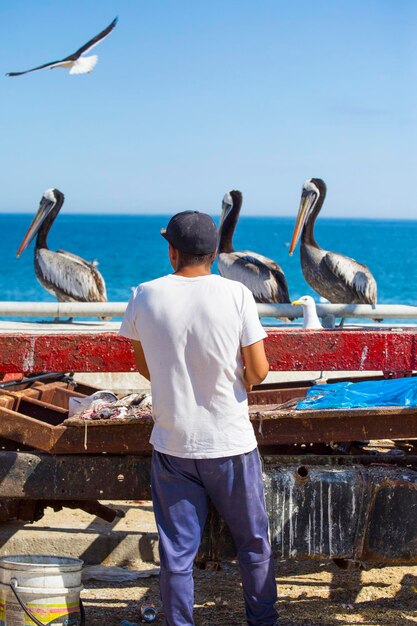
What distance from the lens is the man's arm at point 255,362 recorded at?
12.0ft

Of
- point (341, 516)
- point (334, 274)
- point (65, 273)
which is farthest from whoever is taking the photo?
point (65, 273)

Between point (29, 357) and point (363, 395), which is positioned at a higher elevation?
point (29, 357)

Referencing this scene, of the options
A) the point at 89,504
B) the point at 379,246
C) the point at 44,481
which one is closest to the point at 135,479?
the point at 44,481

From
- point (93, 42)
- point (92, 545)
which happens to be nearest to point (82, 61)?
point (93, 42)

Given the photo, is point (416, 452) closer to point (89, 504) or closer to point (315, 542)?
point (315, 542)

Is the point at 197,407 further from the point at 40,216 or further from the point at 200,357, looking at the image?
the point at 40,216

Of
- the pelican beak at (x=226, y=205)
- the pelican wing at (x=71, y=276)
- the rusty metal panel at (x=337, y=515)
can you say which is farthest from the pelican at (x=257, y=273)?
the rusty metal panel at (x=337, y=515)

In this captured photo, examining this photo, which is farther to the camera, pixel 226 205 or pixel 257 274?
pixel 226 205

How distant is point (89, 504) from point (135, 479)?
750 millimetres

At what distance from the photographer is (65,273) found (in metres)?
16.8

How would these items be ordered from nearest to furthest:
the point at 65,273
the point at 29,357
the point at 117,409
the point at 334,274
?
the point at 117,409, the point at 29,357, the point at 334,274, the point at 65,273

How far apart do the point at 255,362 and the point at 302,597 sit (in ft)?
5.35

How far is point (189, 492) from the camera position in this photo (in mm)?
3693

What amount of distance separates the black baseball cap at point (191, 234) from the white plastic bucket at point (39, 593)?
4.46 feet
